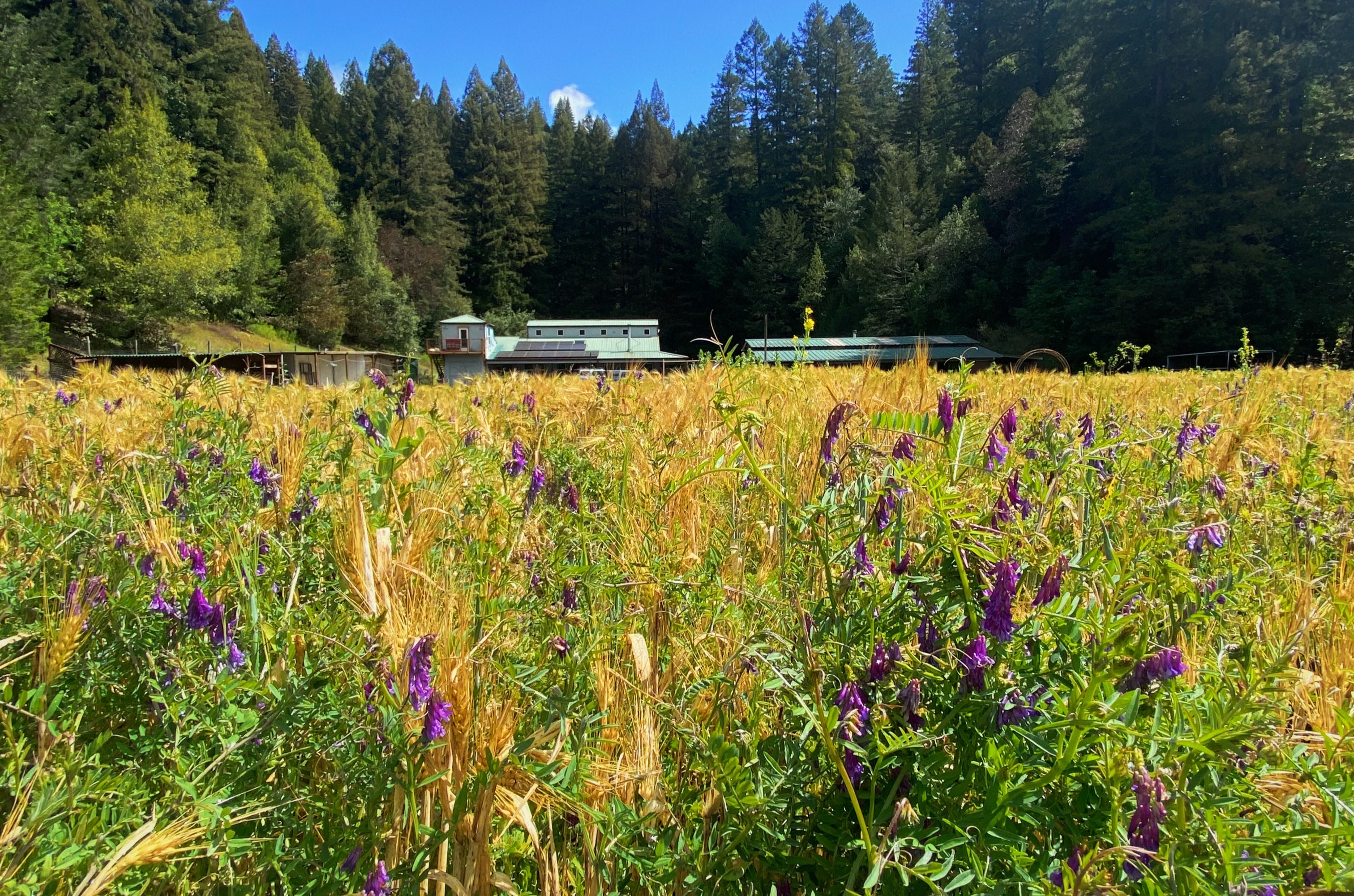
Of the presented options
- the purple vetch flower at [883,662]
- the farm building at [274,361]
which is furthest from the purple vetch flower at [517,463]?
the farm building at [274,361]

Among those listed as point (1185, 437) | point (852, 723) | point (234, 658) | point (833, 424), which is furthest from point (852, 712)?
point (1185, 437)

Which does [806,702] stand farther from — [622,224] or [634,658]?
[622,224]

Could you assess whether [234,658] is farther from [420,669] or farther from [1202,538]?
[1202,538]

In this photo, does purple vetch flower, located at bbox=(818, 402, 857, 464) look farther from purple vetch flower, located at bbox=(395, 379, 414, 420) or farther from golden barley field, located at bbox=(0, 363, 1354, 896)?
purple vetch flower, located at bbox=(395, 379, 414, 420)

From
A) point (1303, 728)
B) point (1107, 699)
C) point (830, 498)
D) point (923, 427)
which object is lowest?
point (1303, 728)

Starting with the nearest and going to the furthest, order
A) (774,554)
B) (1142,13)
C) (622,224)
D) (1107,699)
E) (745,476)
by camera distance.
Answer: (1107,699) → (774,554) → (745,476) → (1142,13) → (622,224)

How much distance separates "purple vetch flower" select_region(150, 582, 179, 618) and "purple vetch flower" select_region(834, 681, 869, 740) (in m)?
Answer: 1.21

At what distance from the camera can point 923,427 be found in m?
1.31

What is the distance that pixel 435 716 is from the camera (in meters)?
0.92

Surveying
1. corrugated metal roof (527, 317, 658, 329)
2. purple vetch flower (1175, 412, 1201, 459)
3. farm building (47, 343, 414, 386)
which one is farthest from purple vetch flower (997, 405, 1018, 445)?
corrugated metal roof (527, 317, 658, 329)

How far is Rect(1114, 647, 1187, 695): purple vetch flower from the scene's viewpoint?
82cm

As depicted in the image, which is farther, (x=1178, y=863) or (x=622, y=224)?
(x=622, y=224)

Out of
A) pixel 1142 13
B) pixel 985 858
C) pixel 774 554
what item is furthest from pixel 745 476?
pixel 1142 13

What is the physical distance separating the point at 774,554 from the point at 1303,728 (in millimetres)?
1035
